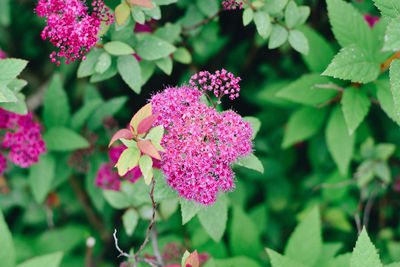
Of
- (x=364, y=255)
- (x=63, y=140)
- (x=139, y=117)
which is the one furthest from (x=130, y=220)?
(x=364, y=255)

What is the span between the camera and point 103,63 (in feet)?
6.15

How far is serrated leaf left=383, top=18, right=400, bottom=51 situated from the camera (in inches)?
57.5

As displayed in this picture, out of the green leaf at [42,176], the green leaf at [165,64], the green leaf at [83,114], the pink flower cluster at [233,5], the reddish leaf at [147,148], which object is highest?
the pink flower cluster at [233,5]

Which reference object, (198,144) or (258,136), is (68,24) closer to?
(198,144)

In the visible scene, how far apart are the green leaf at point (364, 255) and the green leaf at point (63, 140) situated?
5.67 feet

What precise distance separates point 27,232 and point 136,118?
8.26 feet

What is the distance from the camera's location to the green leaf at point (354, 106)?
6.93 feet

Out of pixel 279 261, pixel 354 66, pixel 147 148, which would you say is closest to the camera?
pixel 147 148

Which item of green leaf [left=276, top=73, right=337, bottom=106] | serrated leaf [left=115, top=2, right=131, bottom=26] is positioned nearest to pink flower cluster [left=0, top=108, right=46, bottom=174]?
serrated leaf [left=115, top=2, right=131, bottom=26]

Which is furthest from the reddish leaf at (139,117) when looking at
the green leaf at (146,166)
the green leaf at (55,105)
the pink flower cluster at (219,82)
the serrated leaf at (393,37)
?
the green leaf at (55,105)

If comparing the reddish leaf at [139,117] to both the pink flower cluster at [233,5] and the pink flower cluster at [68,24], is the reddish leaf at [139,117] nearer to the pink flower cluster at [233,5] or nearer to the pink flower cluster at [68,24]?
the pink flower cluster at [68,24]

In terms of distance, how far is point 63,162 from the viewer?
2.66m

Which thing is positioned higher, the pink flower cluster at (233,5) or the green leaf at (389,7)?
the green leaf at (389,7)

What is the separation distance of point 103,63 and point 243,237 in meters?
1.55
